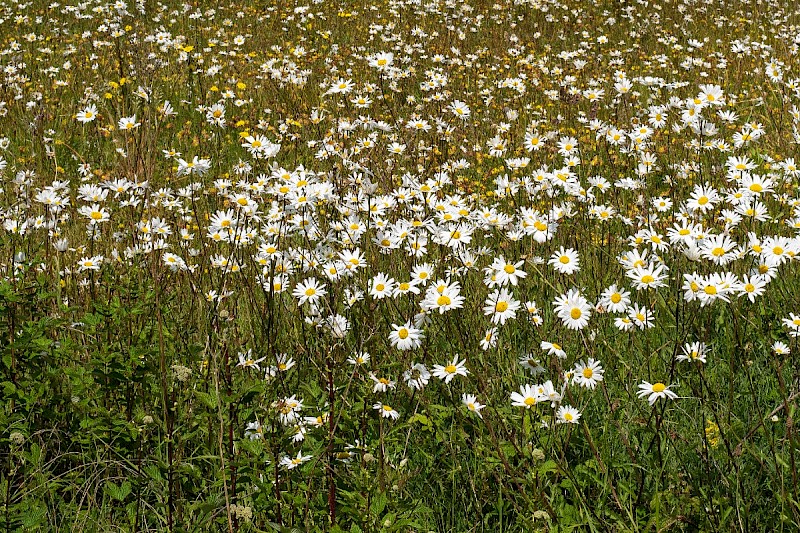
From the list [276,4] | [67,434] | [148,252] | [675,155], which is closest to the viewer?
[67,434]

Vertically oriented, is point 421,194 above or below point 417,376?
below

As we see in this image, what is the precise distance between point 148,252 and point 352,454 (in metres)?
1.53

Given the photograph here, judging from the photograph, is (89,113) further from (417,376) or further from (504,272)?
(417,376)

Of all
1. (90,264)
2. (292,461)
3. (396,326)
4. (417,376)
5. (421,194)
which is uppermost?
(417,376)

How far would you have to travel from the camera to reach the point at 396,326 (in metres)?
2.38

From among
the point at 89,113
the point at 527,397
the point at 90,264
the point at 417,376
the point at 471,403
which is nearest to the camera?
the point at 417,376

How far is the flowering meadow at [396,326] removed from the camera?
6.43 ft

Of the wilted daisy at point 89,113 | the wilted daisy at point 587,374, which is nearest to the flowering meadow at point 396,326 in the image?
the wilted daisy at point 587,374

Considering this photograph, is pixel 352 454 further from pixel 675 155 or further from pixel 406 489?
pixel 675 155

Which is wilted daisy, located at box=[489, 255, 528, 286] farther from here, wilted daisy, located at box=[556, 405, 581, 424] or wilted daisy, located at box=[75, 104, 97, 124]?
wilted daisy, located at box=[75, 104, 97, 124]

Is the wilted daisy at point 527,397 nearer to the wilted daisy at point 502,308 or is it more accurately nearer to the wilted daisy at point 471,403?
the wilted daisy at point 471,403

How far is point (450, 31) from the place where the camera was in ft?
28.1

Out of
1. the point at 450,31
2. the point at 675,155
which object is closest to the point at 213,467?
the point at 675,155

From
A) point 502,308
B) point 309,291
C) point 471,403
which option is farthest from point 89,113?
point 471,403
